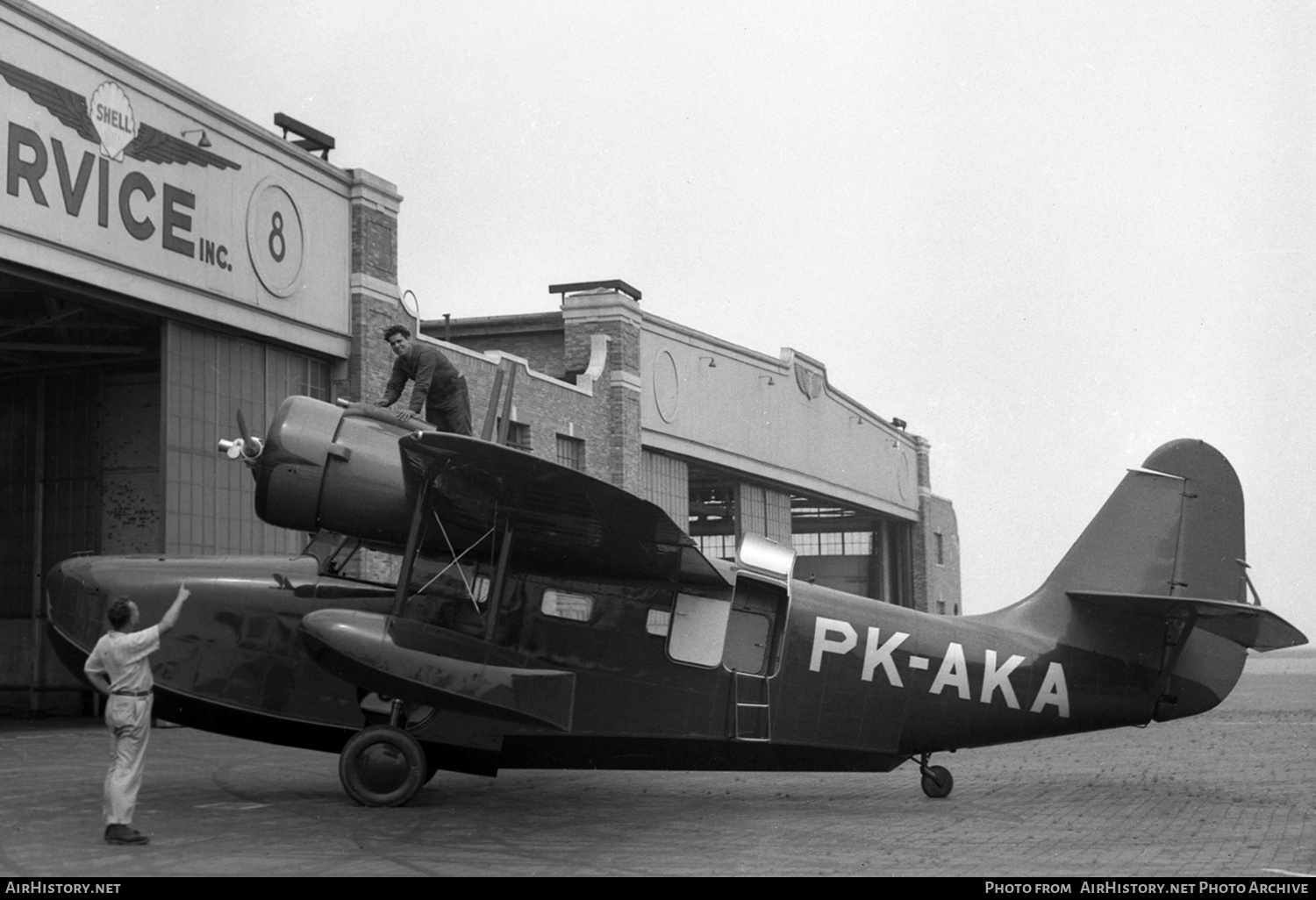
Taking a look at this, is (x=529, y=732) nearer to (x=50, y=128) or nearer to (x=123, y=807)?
(x=123, y=807)

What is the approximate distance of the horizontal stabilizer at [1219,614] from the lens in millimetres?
11438

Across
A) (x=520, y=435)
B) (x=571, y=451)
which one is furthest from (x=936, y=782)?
(x=571, y=451)

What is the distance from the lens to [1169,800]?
11602mm

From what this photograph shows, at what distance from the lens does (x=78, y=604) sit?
10.6m

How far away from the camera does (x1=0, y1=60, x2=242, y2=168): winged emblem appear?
51.2ft

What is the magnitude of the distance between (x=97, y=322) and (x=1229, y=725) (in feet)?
61.3

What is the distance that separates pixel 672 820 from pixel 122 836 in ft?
13.2

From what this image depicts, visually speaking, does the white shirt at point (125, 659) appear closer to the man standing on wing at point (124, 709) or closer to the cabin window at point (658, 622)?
the man standing on wing at point (124, 709)

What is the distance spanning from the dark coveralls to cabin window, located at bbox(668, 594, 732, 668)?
2.44 metres

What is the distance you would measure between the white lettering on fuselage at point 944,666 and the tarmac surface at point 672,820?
3.02 feet

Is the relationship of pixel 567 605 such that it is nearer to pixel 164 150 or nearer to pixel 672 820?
pixel 672 820

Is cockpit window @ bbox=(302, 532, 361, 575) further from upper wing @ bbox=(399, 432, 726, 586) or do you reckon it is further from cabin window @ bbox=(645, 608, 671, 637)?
cabin window @ bbox=(645, 608, 671, 637)

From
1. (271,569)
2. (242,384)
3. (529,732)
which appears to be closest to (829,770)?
(529,732)
